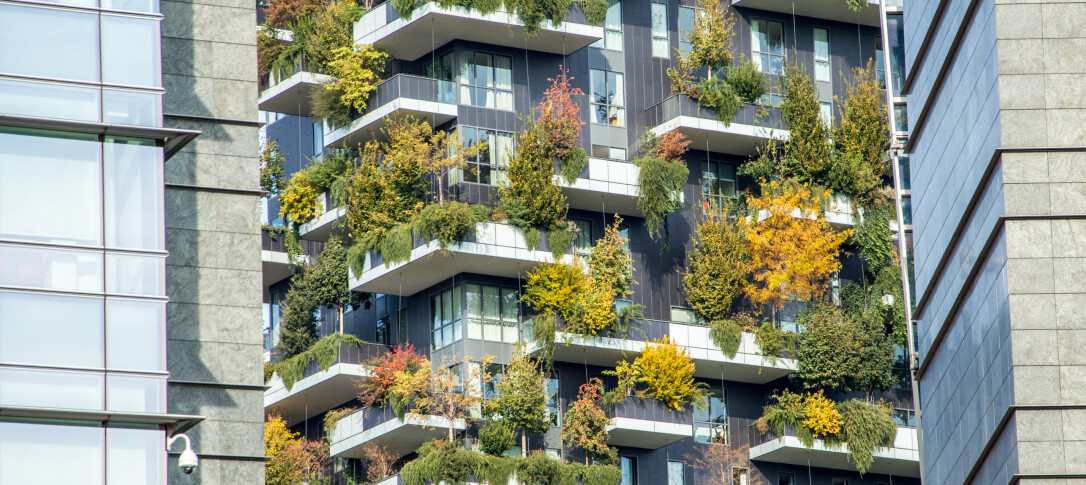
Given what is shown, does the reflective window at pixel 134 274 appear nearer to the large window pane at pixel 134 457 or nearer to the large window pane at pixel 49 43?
the large window pane at pixel 134 457

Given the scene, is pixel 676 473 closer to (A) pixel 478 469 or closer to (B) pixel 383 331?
(A) pixel 478 469

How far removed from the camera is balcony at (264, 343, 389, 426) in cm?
6706

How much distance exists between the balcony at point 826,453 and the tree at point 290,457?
46.6 feet

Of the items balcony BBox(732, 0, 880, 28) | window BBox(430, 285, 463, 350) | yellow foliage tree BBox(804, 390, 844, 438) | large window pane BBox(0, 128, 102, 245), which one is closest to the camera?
large window pane BBox(0, 128, 102, 245)

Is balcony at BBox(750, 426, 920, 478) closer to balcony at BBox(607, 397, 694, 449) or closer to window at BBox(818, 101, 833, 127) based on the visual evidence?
balcony at BBox(607, 397, 694, 449)

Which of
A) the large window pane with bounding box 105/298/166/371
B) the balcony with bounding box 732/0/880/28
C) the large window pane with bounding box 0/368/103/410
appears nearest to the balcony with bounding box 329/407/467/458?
the balcony with bounding box 732/0/880/28

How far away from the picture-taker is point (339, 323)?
232ft

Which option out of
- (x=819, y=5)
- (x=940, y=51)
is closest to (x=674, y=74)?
(x=819, y=5)

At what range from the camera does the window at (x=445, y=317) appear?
66688mm

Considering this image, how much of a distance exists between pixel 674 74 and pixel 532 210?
8.14 m

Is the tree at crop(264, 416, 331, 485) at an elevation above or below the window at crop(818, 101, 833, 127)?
below

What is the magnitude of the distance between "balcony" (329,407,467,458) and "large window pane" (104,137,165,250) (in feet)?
111

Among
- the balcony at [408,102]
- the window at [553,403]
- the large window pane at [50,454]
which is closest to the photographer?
the large window pane at [50,454]

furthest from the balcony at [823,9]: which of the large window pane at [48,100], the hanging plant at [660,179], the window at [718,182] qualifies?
the large window pane at [48,100]
